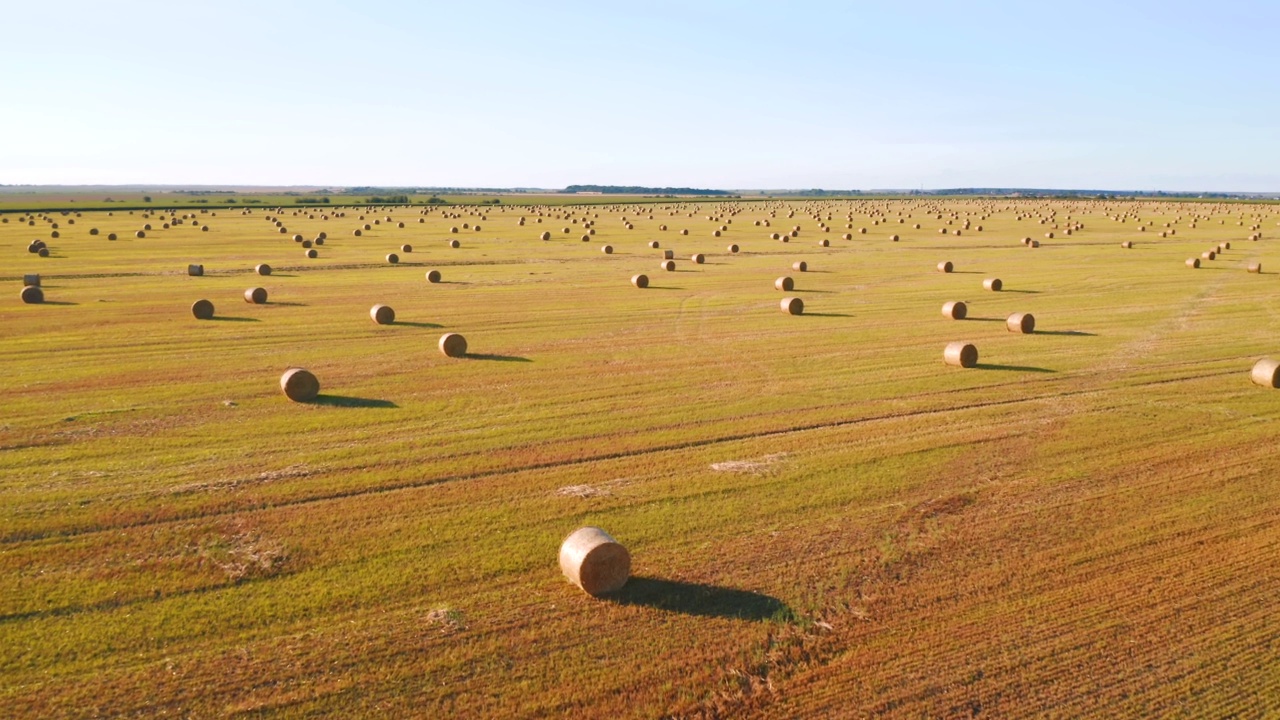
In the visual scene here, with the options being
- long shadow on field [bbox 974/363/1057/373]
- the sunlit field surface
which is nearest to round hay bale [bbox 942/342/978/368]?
long shadow on field [bbox 974/363/1057/373]

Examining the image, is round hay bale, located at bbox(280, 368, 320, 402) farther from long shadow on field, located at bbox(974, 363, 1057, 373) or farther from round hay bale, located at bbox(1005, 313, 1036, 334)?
round hay bale, located at bbox(1005, 313, 1036, 334)

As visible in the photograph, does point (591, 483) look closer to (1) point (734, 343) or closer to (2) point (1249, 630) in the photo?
(2) point (1249, 630)

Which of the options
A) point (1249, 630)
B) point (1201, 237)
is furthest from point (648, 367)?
point (1201, 237)

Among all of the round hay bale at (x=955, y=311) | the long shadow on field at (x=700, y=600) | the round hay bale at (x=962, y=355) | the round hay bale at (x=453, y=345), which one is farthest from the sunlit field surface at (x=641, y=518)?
the round hay bale at (x=955, y=311)

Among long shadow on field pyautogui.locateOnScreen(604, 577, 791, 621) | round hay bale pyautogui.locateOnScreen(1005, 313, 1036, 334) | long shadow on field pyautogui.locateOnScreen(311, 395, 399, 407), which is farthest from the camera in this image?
round hay bale pyautogui.locateOnScreen(1005, 313, 1036, 334)

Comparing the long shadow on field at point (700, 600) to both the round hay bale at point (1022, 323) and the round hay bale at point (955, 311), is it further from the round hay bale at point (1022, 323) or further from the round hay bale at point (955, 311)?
the round hay bale at point (955, 311)

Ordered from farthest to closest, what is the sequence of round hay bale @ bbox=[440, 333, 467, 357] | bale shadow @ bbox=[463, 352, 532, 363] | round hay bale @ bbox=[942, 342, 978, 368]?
round hay bale @ bbox=[440, 333, 467, 357], bale shadow @ bbox=[463, 352, 532, 363], round hay bale @ bbox=[942, 342, 978, 368]

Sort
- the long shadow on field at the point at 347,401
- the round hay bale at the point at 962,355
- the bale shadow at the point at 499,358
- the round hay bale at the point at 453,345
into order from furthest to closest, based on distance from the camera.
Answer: the round hay bale at the point at 453,345
the bale shadow at the point at 499,358
the round hay bale at the point at 962,355
the long shadow on field at the point at 347,401

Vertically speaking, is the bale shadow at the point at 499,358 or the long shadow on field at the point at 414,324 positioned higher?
the long shadow on field at the point at 414,324
